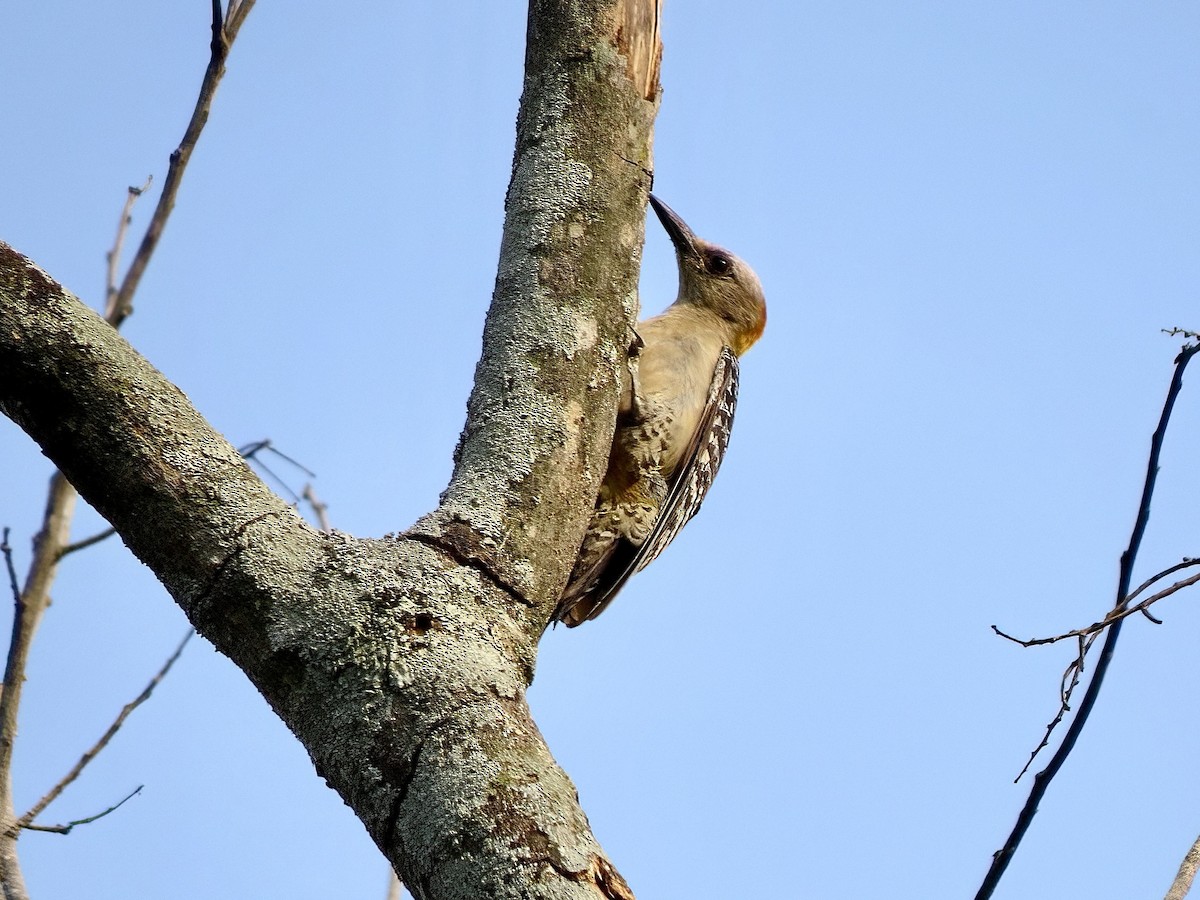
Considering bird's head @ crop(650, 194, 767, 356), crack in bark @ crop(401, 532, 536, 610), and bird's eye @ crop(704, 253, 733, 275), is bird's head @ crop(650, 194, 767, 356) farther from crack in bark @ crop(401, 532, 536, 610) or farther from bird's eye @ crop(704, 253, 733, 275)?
crack in bark @ crop(401, 532, 536, 610)

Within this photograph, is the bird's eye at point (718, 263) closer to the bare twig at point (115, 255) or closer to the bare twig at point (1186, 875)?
the bare twig at point (115, 255)

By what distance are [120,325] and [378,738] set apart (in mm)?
1993

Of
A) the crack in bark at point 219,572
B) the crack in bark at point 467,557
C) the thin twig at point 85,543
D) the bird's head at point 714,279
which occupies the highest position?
the bird's head at point 714,279

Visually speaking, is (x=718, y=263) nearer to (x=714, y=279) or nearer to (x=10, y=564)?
(x=714, y=279)

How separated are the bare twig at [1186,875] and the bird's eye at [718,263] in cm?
448

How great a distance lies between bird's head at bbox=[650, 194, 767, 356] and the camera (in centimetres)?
627

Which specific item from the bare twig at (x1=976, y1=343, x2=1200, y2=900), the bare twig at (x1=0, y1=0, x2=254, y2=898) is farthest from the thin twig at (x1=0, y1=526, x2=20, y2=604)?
the bare twig at (x1=976, y1=343, x2=1200, y2=900)

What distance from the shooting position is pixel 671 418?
16.5 feet

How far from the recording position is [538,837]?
1845mm

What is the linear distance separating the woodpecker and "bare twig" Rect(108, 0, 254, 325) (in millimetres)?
1487

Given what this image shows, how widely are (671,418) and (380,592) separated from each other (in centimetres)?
292

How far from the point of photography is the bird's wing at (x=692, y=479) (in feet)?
16.7

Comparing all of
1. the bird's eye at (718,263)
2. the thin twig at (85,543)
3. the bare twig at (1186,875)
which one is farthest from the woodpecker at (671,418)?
the bare twig at (1186,875)

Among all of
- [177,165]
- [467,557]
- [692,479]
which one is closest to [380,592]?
[467,557]
